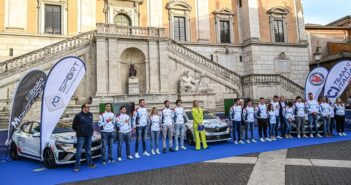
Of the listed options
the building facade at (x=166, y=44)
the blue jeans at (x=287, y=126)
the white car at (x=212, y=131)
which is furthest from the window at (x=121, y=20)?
the blue jeans at (x=287, y=126)

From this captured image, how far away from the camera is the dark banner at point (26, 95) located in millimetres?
9602

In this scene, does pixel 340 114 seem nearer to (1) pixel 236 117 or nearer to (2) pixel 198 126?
(1) pixel 236 117

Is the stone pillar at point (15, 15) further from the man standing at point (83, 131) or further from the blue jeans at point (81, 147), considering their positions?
the blue jeans at point (81, 147)

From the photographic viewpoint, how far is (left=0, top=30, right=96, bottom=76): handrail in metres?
17.2

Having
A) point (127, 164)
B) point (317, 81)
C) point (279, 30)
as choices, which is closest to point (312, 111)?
point (317, 81)

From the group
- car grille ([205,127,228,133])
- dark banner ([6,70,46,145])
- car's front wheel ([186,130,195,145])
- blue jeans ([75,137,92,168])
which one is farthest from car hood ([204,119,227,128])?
dark banner ([6,70,46,145])

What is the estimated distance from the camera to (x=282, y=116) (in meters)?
13.3

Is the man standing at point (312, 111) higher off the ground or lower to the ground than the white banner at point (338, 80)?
lower

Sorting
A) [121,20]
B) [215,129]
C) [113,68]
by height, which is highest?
[121,20]

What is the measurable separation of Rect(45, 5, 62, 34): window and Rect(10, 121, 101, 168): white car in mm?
14524

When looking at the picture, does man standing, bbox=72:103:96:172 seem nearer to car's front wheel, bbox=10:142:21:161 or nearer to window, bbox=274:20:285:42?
car's front wheel, bbox=10:142:21:161

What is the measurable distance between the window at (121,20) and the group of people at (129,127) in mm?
16565

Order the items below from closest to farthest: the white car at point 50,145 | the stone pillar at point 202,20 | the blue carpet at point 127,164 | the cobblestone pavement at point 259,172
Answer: the cobblestone pavement at point 259,172, the blue carpet at point 127,164, the white car at point 50,145, the stone pillar at point 202,20

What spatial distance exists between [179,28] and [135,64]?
793 centimetres
